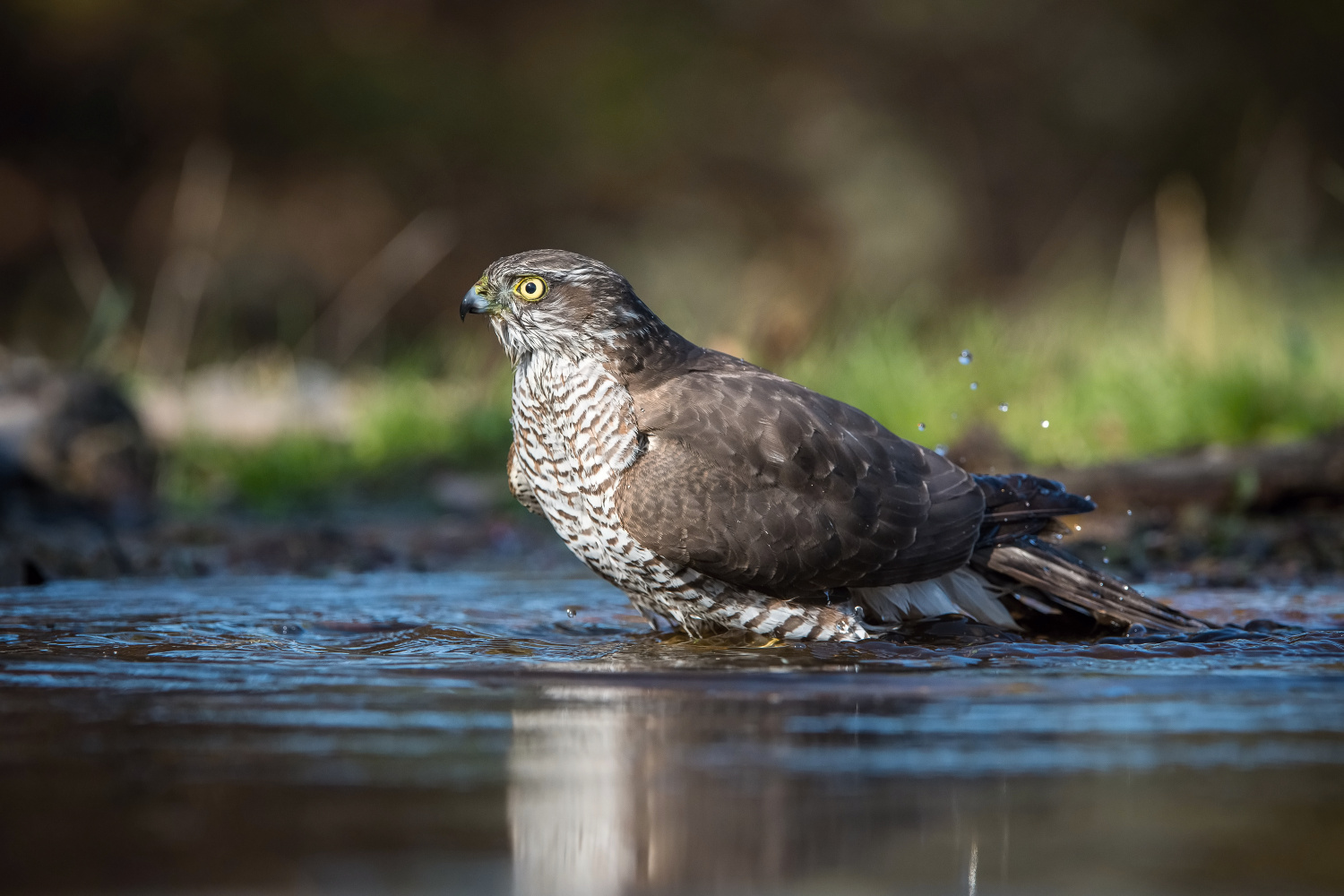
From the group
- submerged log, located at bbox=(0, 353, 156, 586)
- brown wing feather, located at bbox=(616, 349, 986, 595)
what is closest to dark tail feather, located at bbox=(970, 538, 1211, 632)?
brown wing feather, located at bbox=(616, 349, 986, 595)

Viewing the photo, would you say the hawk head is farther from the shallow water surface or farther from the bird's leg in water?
the shallow water surface

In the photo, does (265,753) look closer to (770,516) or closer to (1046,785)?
(1046,785)

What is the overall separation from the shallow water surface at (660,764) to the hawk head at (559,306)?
841 mm

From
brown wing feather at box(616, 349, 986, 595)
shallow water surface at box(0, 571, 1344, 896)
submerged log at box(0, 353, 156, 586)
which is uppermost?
submerged log at box(0, 353, 156, 586)

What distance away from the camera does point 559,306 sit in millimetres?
4438

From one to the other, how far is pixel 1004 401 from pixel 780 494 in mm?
4527

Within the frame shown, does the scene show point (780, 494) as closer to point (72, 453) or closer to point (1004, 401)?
point (1004, 401)

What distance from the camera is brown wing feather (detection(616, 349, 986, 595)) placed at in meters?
4.10

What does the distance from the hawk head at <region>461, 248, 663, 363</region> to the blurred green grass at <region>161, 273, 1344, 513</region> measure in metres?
3.07

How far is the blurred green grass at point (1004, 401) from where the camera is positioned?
24.2 ft

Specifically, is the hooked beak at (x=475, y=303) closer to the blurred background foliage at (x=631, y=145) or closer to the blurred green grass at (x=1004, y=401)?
the blurred green grass at (x=1004, y=401)

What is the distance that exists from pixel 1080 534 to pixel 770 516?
8.26 ft

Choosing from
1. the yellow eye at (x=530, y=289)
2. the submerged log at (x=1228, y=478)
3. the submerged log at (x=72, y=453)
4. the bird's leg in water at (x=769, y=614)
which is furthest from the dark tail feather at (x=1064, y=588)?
the submerged log at (x=72, y=453)

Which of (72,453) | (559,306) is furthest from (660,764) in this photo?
(72,453)
